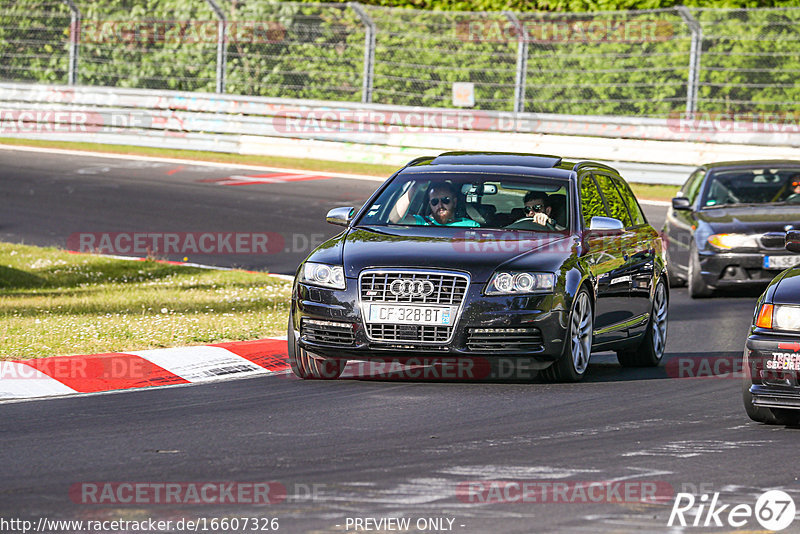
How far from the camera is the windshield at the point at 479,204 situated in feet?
34.6

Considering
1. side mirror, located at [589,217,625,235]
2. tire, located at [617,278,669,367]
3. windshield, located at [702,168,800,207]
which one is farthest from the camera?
windshield, located at [702,168,800,207]

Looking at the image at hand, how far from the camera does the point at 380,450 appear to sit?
745 cm

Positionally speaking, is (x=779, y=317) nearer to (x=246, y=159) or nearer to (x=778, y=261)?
(x=778, y=261)

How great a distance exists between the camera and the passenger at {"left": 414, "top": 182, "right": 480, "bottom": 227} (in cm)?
1053

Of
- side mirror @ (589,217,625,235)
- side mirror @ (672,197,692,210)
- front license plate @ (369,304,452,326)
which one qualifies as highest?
side mirror @ (589,217,625,235)

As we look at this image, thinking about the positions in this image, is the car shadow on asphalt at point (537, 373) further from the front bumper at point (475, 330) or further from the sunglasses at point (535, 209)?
the sunglasses at point (535, 209)

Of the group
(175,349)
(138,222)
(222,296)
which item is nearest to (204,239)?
(138,222)

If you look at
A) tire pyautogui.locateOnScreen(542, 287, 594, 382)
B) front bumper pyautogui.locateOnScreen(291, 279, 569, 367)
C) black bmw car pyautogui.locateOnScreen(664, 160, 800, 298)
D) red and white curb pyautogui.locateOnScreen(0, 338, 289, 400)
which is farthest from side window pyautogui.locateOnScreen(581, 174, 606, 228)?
black bmw car pyautogui.locateOnScreen(664, 160, 800, 298)

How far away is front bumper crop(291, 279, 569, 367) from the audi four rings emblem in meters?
0.25

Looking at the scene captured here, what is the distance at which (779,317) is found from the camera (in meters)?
8.05

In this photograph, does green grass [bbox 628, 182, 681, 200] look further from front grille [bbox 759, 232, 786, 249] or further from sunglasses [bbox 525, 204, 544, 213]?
sunglasses [bbox 525, 204, 544, 213]

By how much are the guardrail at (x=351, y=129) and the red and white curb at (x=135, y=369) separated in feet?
49.9

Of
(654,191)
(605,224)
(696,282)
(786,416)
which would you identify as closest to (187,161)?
(654,191)

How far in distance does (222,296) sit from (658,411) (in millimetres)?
6332
